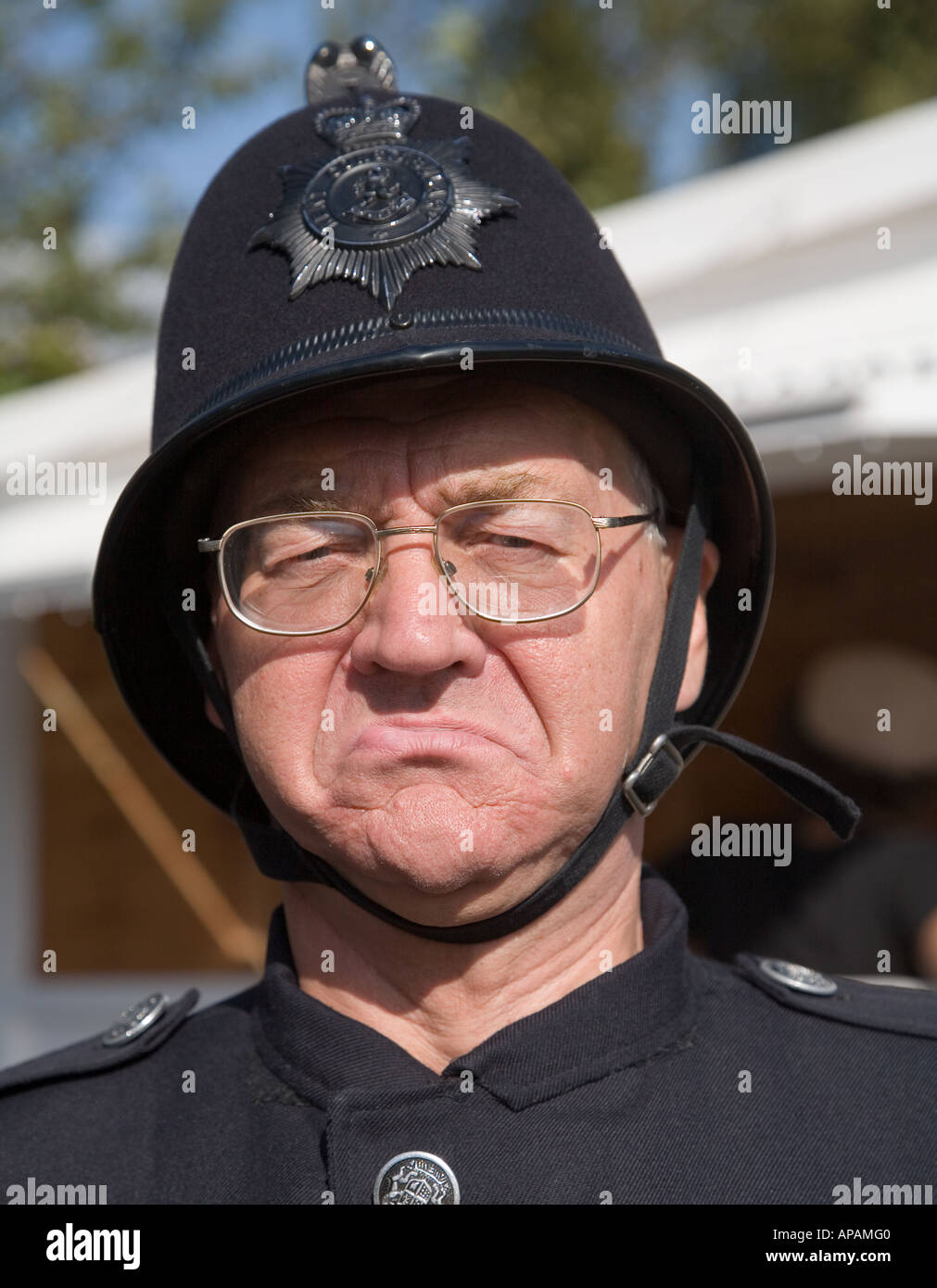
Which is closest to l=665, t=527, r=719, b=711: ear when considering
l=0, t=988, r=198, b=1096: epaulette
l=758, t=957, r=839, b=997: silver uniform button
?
A: l=758, t=957, r=839, b=997: silver uniform button

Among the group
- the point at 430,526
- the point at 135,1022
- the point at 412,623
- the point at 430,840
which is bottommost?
the point at 135,1022

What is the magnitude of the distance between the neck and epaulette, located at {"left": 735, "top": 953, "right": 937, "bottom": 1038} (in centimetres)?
25

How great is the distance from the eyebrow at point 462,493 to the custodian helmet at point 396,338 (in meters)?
0.11

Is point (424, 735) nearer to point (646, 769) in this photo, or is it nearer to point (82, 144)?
point (646, 769)

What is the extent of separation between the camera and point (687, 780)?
5758mm

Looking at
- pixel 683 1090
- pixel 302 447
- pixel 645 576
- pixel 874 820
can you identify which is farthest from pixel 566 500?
pixel 874 820

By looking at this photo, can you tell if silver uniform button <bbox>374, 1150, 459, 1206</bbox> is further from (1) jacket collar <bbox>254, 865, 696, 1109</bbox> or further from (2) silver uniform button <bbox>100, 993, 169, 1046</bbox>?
(2) silver uniform button <bbox>100, 993, 169, 1046</bbox>

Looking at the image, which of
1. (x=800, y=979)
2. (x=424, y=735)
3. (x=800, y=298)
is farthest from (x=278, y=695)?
(x=800, y=298)

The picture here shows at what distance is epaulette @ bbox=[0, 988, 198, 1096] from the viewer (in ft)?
5.76

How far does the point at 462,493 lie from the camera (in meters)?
1.54

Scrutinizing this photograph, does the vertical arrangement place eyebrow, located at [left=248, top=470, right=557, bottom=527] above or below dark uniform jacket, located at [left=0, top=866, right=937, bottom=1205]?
above

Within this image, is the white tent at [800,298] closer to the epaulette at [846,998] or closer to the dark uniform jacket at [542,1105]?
the epaulette at [846,998]

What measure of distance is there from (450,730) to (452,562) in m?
0.20
